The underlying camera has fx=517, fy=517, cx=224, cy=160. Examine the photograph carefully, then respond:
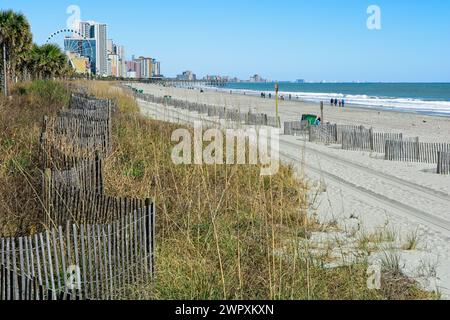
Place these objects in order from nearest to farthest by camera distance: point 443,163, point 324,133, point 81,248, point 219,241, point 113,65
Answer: point 81,248 < point 219,241 < point 443,163 < point 324,133 < point 113,65

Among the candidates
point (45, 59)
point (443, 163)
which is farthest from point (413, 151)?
point (45, 59)

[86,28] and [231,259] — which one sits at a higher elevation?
[86,28]

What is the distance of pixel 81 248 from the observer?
4289 mm

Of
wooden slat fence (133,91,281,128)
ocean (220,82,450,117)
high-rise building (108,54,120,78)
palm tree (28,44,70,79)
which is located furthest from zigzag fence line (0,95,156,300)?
high-rise building (108,54,120,78)

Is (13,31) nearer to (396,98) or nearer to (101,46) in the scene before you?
(396,98)

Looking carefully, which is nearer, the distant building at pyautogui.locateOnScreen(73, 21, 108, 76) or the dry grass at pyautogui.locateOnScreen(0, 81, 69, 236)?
the dry grass at pyautogui.locateOnScreen(0, 81, 69, 236)

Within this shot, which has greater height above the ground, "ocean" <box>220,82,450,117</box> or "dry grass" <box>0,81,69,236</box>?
"ocean" <box>220,82,450,117</box>

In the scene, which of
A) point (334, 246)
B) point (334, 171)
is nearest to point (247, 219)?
point (334, 246)

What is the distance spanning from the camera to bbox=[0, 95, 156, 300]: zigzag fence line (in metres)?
3.89

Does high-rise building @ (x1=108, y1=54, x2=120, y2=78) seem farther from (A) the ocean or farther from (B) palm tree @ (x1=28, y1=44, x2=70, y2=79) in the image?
(B) palm tree @ (x1=28, y1=44, x2=70, y2=79)

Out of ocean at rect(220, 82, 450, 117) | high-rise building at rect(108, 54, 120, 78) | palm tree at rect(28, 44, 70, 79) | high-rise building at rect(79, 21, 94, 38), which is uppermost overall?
high-rise building at rect(79, 21, 94, 38)

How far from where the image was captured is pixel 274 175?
10.3 metres

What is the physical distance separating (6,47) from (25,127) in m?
19.8
